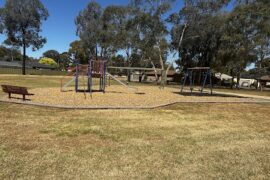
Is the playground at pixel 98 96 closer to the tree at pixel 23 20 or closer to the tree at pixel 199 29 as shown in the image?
the tree at pixel 199 29

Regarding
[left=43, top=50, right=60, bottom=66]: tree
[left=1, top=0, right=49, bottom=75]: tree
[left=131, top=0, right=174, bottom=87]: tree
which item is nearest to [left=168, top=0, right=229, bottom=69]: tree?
[left=131, top=0, right=174, bottom=87]: tree

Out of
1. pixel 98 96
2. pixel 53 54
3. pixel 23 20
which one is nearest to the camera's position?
pixel 98 96

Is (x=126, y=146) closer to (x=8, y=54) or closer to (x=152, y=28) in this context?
(x=152, y=28)

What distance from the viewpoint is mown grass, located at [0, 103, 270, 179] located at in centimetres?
548

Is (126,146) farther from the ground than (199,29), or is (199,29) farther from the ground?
(199,29)

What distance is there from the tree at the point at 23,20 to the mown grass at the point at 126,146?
47.7 m

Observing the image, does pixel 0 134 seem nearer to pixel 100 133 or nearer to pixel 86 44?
pixel 100 133

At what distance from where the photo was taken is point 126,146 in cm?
690

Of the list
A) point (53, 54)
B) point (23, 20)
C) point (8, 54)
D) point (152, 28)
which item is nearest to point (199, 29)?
point (152, 28)

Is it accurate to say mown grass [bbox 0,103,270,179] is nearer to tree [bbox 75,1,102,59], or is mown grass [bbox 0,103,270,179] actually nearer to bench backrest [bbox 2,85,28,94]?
bench backrest [bbox 2,85,28,94]

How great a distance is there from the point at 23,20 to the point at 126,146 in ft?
173

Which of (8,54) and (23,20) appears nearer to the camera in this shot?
(23,20)

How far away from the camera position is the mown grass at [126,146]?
18.0 ft

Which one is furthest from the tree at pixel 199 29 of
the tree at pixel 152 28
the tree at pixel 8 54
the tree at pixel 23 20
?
the tree at pixel 8 54
